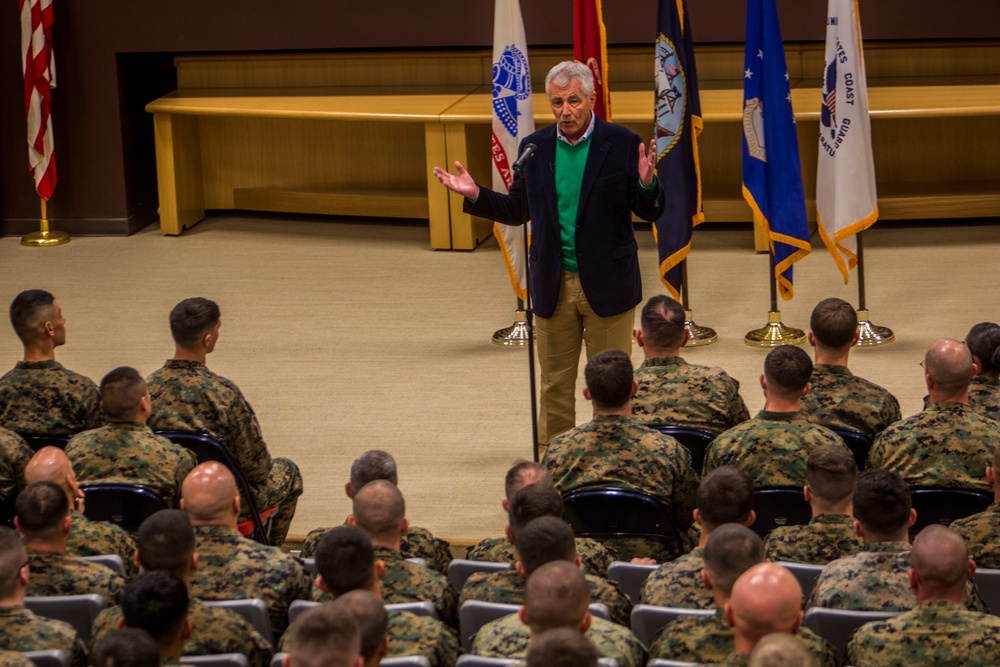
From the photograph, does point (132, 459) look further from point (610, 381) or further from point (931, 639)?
point (931, 639)

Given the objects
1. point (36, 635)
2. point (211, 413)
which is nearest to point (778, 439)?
point (211, 413)

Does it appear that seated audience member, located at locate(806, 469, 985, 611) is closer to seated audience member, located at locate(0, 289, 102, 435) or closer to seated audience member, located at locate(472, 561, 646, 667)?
seated audience member, located at locate(472, 561, 646, 667)

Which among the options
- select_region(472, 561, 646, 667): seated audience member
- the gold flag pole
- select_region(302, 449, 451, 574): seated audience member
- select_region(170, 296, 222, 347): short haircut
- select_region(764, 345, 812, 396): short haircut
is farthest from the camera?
the gold flag pole

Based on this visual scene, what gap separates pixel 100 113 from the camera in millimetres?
10867

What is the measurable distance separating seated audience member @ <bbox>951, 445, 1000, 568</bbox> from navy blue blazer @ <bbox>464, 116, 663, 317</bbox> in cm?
204

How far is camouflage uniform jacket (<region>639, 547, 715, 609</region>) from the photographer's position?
12.5 ft

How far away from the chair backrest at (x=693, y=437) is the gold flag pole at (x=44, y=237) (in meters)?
6.91

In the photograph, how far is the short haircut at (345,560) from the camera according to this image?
365cm

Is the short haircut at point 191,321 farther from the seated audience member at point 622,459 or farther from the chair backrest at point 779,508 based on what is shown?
the chair backrest at point 779,508

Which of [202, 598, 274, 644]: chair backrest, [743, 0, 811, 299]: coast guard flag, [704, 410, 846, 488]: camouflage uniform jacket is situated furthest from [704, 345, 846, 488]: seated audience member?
[743, 0, 811, 299]: coast guard flag

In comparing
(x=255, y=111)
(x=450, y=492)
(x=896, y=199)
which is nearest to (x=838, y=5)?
(x=896, y=199)

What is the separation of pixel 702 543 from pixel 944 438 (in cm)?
100

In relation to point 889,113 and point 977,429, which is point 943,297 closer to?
point 889,113

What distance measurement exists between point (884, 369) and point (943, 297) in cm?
128
